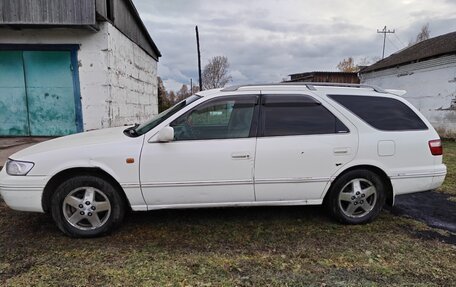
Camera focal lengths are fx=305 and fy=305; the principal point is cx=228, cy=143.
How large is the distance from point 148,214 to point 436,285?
3.25 m

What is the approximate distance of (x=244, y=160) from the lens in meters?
3.46

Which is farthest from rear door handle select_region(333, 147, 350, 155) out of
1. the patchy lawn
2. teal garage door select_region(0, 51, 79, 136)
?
teal garage door select_region(0, 51, 79, 136)

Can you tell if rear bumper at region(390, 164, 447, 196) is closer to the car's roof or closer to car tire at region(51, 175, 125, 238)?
the car's roof

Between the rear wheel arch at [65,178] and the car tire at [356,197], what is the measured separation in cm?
255

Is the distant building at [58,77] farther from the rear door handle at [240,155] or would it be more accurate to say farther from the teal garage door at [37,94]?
the rear door handle at [240,155]

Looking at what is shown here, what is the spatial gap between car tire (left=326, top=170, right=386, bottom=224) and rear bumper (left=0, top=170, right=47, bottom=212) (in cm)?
332

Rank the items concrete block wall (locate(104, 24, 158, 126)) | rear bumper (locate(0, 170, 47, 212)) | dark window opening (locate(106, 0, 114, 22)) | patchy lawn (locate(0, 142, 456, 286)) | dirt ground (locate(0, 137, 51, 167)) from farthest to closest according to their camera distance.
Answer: dark window opening (locate(106, 0, 114, 22))
concrete block wall (locate(104, 24, 158, 126))
dirt ground (locate(0, 137, 51, 167))
rear bumper (locate(0, 170, 47, 212))
patchy lawn (locate(0, 142, 456, 286))

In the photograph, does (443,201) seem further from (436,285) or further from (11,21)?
(11,21)

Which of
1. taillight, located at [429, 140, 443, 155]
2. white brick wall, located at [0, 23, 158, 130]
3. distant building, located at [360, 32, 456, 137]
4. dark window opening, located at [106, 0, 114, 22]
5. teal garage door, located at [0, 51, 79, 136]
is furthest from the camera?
distant building, located at [360, 32, 456, 137]

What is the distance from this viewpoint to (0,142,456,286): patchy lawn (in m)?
2.68

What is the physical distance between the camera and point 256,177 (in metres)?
3.51

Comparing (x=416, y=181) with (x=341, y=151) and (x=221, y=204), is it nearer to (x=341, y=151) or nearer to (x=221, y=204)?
(x=341, y=151)

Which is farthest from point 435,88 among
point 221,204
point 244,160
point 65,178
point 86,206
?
point 65,178

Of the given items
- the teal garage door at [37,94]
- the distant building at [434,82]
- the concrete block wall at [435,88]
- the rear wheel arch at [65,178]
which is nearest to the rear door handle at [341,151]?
the rear wheel arch at [65,178]
